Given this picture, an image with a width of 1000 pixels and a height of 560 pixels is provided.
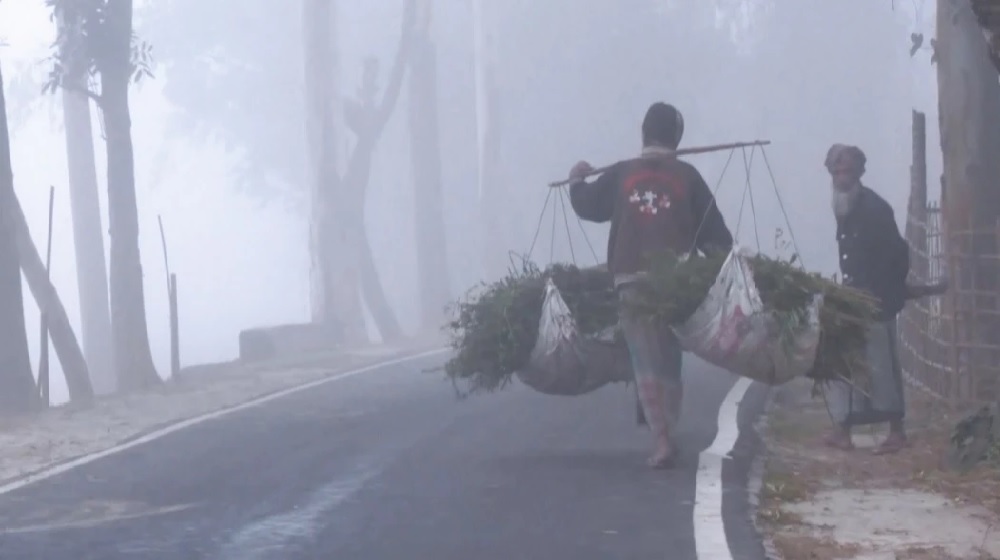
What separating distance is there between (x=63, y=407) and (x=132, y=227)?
16.3ft

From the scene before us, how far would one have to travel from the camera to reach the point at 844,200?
34.6ft

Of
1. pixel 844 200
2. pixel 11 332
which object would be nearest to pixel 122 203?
pixel 11 332

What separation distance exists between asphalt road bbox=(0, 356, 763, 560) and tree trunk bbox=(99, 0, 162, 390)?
9.22 meters

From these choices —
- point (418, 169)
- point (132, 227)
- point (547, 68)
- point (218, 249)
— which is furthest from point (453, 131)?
point (218, 249)

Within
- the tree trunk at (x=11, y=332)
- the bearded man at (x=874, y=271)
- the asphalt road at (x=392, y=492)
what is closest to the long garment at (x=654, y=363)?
the asphalt road at (x=392, y=492)

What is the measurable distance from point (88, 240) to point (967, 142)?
2293cm

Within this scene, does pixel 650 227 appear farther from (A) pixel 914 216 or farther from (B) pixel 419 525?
(A) pixel 914 216

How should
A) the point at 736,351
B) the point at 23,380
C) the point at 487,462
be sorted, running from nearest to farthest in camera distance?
the point at 736,351 → the point at 487,462 → the point at 23,380

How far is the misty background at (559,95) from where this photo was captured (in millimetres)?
44031

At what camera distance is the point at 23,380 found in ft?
55.1

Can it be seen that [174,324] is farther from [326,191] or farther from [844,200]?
[844,200]

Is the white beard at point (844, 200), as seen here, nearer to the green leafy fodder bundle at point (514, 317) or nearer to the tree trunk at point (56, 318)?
the green leafy fodder bundle at point (514, 317)

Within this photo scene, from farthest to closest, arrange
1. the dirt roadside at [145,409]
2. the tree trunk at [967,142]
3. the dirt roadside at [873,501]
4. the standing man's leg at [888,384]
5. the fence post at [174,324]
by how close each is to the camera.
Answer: the fence post at [174,324] → the dirt roadside at [145,409] → the tree trunk at [967,142] → the standing man's leg at [888,384] → the dirt roadside at [873,501]

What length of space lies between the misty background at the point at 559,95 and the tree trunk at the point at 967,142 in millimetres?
24925
